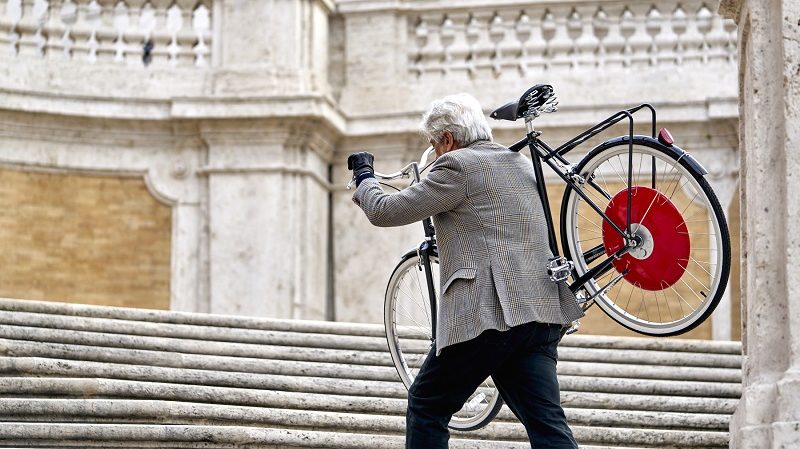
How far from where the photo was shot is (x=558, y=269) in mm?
5461

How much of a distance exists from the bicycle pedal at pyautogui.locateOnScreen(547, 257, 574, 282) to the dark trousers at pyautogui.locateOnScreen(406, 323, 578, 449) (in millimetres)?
173

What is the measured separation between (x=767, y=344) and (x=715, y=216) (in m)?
0.47

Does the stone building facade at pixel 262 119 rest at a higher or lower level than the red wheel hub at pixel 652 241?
higher

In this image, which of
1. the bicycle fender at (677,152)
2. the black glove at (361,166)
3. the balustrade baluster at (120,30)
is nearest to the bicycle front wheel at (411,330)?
the black glove at (361,166)

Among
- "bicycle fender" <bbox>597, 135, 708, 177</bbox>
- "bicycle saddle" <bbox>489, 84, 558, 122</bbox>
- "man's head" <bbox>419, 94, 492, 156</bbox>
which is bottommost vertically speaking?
"bicycle fender" <bbox>597, 135, 708, 177</bbox>

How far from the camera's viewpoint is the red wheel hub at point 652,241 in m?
5.59

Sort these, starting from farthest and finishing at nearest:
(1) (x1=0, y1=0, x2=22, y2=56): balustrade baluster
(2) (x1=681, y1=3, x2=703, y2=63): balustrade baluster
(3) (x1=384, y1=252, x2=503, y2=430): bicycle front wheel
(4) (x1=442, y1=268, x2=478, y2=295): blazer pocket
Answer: (2) (x1=681, y1=3, x2=703, y2=63): balustrade baluster < (1) (x1=0, y1=0, x2=22, y2=56): balustrade baluster < (3) (x1=384, y1=252, x2=503, y2=430): bicycle front wheel < (4) (x1=442, y1=268, x2=478, y2=295): blazer pocket

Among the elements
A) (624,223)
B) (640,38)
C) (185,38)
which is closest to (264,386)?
(624,223)

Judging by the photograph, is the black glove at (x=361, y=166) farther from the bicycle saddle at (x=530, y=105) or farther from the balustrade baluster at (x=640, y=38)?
the balustrade baluster at (x=640, y=38)

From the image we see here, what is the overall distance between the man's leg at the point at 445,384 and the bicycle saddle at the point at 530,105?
93cm

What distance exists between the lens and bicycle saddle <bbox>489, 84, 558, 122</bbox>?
5805 millimetres

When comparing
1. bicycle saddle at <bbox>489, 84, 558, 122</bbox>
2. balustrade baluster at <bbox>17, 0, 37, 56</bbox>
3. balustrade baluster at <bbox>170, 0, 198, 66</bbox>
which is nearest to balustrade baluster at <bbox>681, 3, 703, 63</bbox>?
balustrade baluster at <bbox>170, 0, 198, 66</bbox>

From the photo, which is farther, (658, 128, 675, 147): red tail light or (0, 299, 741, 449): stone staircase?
(0, 299, 741, 449): stone staircase

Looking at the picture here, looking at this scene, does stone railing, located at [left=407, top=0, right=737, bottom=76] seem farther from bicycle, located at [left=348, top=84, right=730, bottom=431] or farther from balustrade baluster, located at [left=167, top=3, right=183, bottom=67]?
bicycle, located at [left=348, top=84, right=730, bottom=431]
